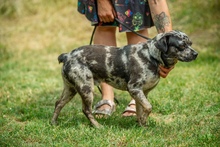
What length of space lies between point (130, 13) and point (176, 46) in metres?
0.89

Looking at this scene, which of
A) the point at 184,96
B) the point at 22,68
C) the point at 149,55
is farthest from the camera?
the point at 22,68

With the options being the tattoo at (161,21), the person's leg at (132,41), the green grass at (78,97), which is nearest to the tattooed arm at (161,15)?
the tattoo at (161,21)

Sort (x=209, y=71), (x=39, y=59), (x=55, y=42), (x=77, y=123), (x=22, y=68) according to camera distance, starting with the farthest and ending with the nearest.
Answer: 1. (x=55, y=42)
2. (x=39, y=59)
3. (x=22, y=68)
4. (x=209, y=71)
5. (x=77, y=123)

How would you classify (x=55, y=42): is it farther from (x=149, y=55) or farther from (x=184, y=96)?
(x=149, y=55)

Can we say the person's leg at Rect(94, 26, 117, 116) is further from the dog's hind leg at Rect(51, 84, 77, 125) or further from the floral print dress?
the dog's hind leg at Rect(51, 84, 77, 125)

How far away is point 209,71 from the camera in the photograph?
20.6 ft

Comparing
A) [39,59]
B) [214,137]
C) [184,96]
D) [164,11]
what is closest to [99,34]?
[164,11]

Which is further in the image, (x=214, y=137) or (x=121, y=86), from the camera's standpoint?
(x=121, y=86)

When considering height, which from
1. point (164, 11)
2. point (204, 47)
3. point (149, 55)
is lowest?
point (204, 47)

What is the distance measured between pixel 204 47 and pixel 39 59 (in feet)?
9.48

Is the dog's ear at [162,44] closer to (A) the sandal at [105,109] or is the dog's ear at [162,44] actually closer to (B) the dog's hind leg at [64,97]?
(B) the dog's hind leg at [64,97]

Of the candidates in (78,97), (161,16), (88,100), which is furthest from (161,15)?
(78,97)

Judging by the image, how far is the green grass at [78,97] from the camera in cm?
388

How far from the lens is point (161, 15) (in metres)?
4.39
